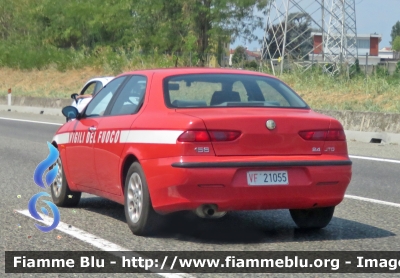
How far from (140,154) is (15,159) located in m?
7.88

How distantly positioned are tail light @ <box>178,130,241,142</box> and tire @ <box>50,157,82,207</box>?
2.69 meters

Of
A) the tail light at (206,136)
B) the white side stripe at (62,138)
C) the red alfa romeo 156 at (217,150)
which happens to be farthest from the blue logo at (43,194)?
the tail light at (206,136)

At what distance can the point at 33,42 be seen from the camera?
6094 centimetres

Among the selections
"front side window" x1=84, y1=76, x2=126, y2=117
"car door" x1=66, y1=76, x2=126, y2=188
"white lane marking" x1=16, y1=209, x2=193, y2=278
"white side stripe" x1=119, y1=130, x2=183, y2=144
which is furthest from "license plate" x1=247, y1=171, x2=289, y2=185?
"front side window" x1=84, y1=76, x2=126, y2=117

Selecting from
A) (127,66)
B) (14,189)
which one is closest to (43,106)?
(127,66)

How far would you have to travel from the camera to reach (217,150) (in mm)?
7109

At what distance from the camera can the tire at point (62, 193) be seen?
943 cm

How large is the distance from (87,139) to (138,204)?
4.49ft

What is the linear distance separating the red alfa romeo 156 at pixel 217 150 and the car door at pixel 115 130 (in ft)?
0.04

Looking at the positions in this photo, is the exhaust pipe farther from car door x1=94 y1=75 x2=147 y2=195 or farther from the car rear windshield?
car door x1=94 y1=75 x2=147 y2=195

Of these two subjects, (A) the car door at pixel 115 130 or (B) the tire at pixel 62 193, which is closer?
(A) the car door at pixel 115 130

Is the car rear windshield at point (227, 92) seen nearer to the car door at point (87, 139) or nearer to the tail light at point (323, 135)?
the tail light at point (323, 135)

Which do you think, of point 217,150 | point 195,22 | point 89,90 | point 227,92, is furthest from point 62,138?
point 195,22

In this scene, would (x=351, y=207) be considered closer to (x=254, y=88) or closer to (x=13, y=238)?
(x=254, y=88)
